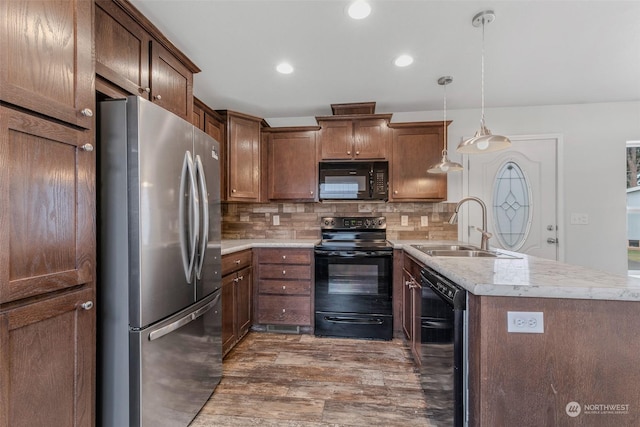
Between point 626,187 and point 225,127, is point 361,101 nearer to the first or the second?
point 225,127

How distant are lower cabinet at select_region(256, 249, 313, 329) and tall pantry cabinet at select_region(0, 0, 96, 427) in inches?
68.9

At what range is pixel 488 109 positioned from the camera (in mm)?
3182

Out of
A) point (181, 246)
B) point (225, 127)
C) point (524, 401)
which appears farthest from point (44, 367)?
point (225, 127)

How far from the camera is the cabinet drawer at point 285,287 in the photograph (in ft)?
9.25

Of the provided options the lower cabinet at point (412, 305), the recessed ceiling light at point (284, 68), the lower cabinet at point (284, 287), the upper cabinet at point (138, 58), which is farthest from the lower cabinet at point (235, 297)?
the recessed ceiling light at point (284, 68)

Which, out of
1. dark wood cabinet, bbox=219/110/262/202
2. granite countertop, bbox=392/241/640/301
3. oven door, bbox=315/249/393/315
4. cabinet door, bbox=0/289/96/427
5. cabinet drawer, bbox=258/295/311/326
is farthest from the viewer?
dark wood cabinet, bbox=219/110/262/202

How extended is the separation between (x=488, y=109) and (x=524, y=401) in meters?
3.09

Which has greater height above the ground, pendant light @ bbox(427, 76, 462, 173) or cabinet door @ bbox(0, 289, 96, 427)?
pendant light @ bbox(427, 76, 462, 173)

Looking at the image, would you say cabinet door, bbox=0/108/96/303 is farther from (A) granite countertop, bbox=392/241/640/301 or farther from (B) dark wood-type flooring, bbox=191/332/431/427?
(A) granite countertop, bbox=392/241/640/301

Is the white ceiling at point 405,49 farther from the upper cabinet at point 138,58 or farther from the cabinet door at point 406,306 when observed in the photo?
the cabinet door at point 406,306

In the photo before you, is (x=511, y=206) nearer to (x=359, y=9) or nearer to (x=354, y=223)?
(x=354, y=223)

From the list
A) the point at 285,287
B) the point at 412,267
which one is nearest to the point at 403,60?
the point at 412,267

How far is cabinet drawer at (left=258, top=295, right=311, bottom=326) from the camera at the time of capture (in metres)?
2.81

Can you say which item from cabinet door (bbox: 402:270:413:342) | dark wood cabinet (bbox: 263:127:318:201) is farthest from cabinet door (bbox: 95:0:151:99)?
cabinet door (bbox: 402:270:413:342)
